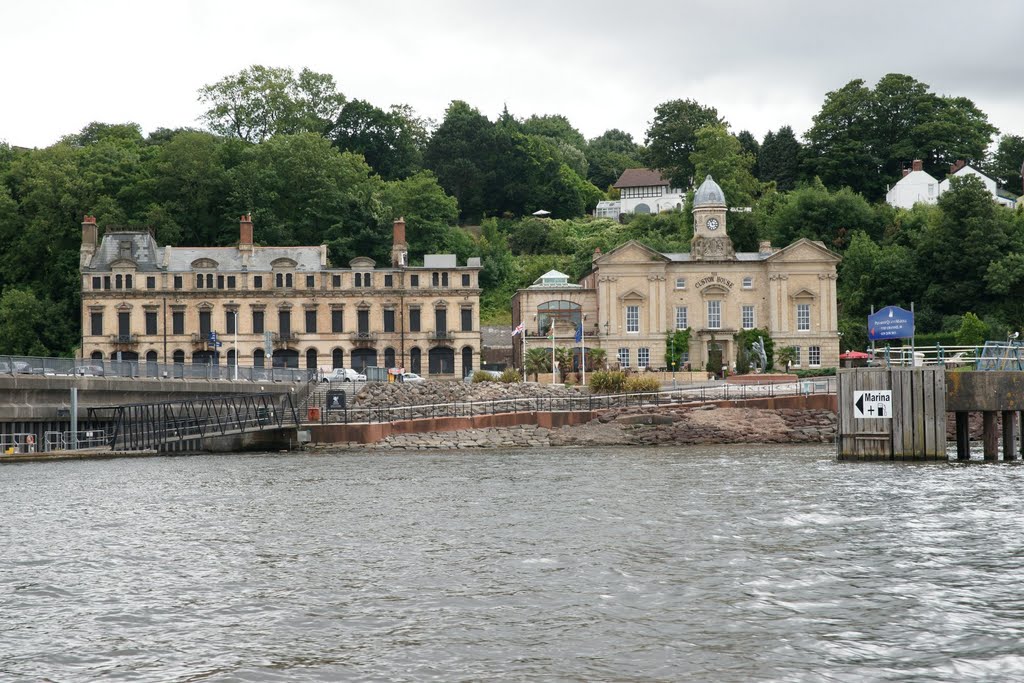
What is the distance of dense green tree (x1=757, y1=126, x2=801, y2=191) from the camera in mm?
138125

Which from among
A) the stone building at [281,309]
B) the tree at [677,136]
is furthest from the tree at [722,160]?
the stone building at [281,309]

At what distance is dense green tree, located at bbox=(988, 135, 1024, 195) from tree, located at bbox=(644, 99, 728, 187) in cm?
3094

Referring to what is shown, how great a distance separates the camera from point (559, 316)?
96.4 metres

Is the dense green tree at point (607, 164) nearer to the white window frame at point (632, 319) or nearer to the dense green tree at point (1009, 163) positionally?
the dense green tree at point (1009, 163)

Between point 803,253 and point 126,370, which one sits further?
point 803,253

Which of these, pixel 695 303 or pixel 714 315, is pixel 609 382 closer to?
pixel 695 303

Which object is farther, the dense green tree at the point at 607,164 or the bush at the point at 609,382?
the dense green tree at the point at 607,164

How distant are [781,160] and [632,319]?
5098cm

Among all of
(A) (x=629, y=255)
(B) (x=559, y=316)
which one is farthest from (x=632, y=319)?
(B) (x=559, y=316)

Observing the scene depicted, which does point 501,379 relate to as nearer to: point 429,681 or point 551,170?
point 551,170

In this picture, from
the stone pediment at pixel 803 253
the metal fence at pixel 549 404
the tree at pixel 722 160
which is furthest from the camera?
the tree at pixel 722 160

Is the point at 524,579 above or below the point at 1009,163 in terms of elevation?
below

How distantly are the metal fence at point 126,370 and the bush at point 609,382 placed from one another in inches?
683

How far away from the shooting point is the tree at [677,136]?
→ 450ft
